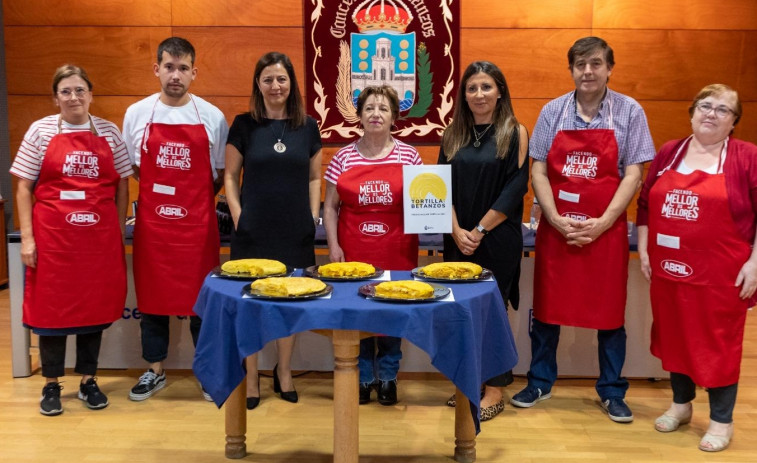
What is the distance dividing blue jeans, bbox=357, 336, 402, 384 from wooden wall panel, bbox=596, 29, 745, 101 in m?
3.22

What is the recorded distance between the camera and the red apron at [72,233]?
3.01 metres

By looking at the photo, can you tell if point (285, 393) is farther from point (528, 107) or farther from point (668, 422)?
point (528, 107)

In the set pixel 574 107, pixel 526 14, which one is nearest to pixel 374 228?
pixel 574 107

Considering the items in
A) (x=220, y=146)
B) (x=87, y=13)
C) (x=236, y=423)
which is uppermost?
(x=87, y=13)

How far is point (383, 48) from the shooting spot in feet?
17.3

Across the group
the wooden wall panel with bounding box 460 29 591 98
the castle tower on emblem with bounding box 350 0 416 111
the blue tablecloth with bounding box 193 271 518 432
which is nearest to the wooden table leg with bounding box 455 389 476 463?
the blue tablecloth with bounding box 193 271 518 432

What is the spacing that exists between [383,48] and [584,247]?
282 cm

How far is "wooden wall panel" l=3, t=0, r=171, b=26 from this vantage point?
5367mm

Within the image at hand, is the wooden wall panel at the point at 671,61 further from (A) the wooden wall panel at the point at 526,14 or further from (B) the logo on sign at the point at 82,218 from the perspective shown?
(B) the logo on sign at the point at 82,218

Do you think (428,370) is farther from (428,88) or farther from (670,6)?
(670,6)

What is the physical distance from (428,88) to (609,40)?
144cm

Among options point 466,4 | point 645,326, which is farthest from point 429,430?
point 466,4

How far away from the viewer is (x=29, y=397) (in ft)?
10.8

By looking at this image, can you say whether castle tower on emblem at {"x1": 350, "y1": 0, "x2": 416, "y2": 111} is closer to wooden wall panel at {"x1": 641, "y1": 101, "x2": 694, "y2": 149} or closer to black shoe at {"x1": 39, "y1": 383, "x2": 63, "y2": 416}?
wooden wall panel at {"x1": 641, "y1": 101, "x2": 694, "y2": 149}
